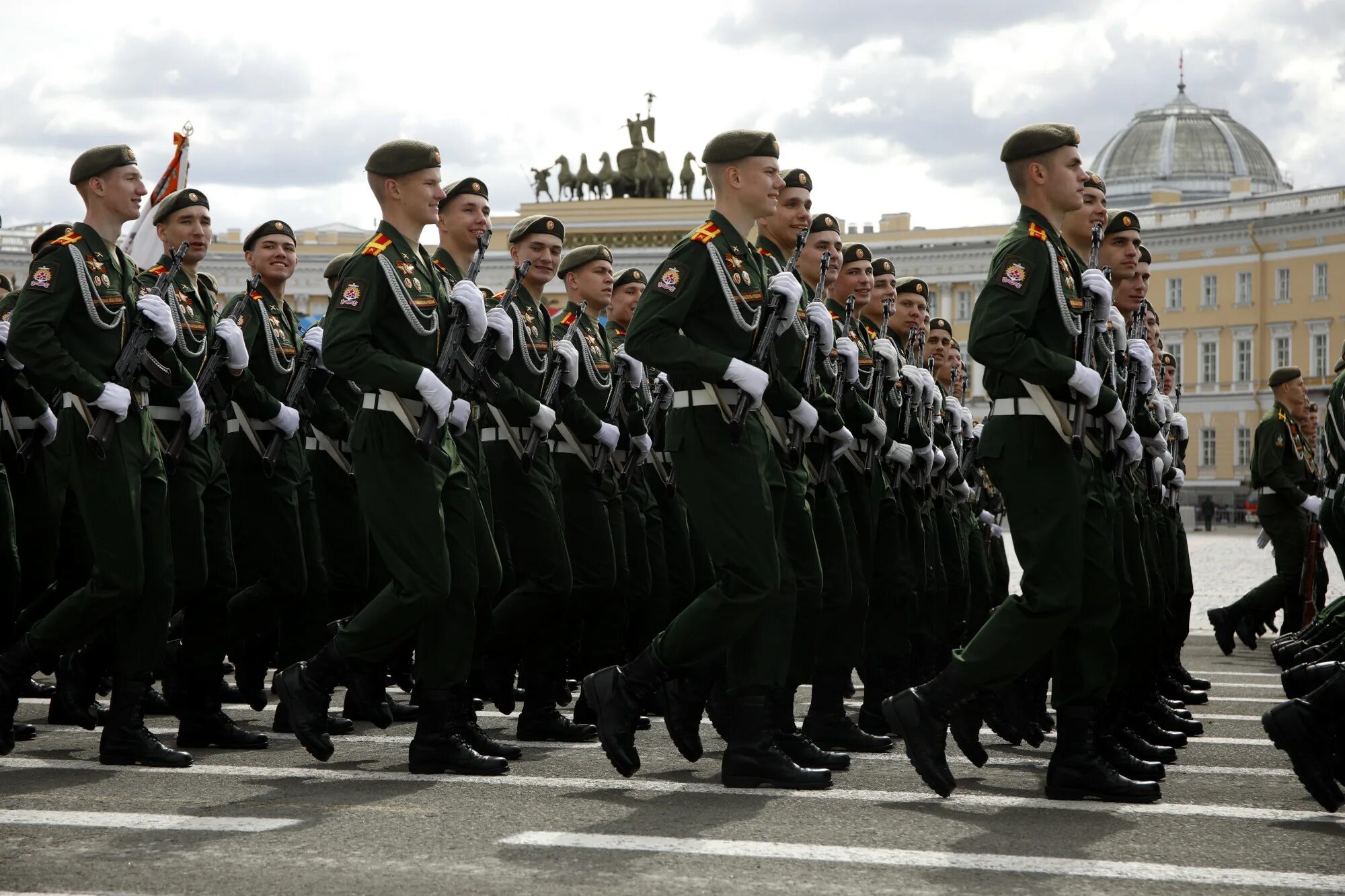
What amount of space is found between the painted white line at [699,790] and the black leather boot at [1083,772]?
4 cm

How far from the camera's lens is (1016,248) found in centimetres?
604

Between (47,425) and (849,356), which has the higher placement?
(849,356)

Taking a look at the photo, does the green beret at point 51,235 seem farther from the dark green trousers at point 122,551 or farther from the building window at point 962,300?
the building window at point 962,300

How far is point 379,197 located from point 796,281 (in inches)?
59.5

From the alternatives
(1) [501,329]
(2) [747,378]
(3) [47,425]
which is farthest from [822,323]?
(3) [47,425]

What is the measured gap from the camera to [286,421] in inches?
321

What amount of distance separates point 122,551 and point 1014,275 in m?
3.12

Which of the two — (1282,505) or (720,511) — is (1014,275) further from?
(1282,505)

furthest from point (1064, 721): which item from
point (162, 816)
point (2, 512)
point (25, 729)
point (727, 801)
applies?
point (2, 512)

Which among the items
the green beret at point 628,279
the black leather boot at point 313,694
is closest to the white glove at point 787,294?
the black leather boot at point 313,694

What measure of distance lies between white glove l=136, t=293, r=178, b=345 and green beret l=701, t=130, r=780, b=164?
2010 mm

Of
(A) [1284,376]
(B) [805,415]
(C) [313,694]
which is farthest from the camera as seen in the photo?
(A) [1284,376]

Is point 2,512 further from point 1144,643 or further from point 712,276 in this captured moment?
point 1144,643

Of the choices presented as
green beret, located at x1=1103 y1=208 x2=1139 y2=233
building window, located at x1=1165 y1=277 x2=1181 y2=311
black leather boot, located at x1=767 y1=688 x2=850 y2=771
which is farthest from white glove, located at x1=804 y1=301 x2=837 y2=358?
building window, located at x1=1165 y1=277 x2=1181 y2=311
